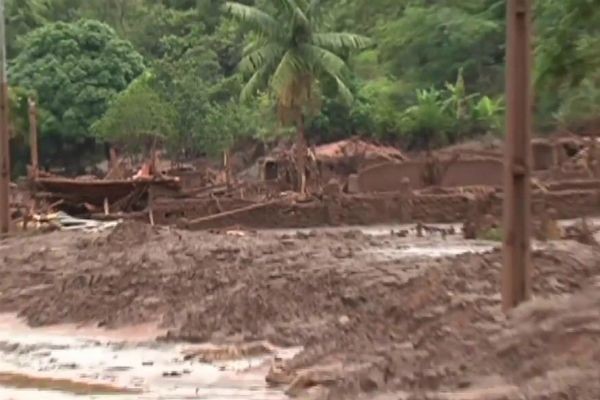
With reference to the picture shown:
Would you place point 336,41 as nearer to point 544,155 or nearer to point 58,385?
point 544,155

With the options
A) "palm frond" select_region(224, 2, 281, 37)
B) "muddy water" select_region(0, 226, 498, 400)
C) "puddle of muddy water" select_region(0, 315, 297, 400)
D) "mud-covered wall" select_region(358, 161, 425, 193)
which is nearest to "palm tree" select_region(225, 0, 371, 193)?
"palm frond" select_region(224, 2, 281, 37)

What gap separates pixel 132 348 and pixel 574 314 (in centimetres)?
736

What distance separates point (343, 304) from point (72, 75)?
1687 inches

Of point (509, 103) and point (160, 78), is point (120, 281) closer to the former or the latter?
point (509, 103)

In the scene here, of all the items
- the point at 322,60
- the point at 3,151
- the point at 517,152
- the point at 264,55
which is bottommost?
the point at 517,152

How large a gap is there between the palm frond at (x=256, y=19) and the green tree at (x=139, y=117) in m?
7.98

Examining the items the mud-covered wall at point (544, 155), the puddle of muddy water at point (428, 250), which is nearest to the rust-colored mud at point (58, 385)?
the puddle of muddy water at point (428, 250)

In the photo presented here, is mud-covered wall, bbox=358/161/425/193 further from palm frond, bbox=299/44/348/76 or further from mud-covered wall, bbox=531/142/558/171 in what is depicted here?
palm frond, bbox=299/44/348/76

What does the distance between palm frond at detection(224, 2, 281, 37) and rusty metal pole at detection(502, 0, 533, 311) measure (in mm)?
30134

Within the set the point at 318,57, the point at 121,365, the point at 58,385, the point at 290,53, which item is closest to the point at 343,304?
the point at 121,365

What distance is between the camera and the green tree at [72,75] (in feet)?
188

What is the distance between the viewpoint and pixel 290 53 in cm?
4369

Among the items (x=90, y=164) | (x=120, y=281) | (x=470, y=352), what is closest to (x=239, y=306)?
Result: (x=120, y=281)

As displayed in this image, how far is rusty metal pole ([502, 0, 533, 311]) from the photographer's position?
496 inches
